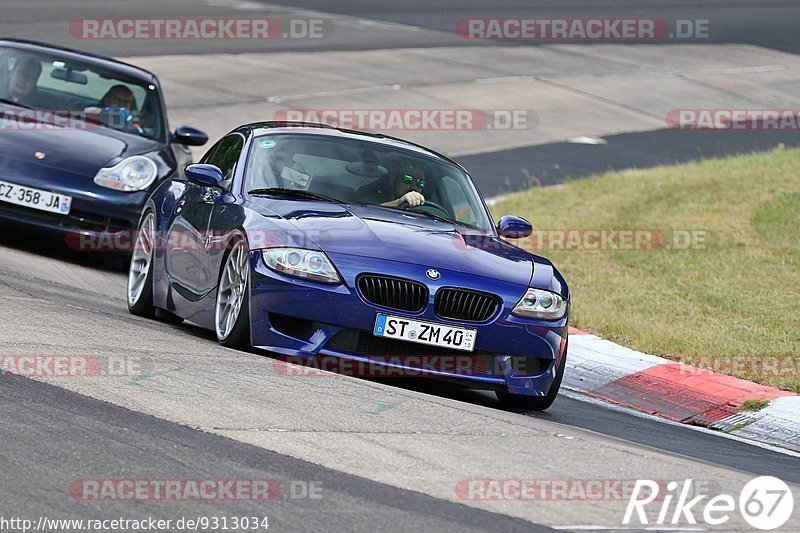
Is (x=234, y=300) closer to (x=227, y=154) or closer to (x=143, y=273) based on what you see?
(x=227, y=154)

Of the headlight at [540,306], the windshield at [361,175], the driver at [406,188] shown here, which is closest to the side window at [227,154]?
the windshield at [361,175]

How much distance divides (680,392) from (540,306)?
194cm

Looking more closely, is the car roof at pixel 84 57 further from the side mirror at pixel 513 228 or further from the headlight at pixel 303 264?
the headlight at pixel 303 264

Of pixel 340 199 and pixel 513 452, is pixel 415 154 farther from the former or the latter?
pixel 513 452

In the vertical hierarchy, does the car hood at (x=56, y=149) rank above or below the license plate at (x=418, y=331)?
above

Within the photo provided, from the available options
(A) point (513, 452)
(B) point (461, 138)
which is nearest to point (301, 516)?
(A) point (513, 452)

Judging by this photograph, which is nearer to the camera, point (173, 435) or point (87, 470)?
point (87, 470)

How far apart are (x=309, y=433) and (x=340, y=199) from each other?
2819mm

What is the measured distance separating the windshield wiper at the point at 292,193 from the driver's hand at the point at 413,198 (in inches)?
19.0

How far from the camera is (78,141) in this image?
12023 mm

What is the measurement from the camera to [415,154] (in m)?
9.41

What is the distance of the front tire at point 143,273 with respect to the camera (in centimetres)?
988

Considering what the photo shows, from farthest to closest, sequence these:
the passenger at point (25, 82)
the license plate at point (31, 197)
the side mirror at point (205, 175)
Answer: the passenger at point (25, 82) < the license plate at point (31, 197) < the side mirror at point (205, 175)

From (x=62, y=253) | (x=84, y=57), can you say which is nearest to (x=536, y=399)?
(x=62, y=253)
